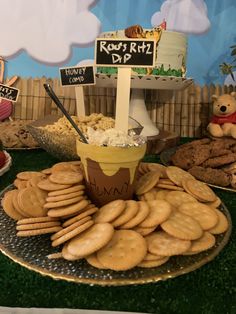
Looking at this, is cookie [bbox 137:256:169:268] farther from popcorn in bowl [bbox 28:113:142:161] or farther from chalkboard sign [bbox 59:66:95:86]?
chalkboard sign [bbox 59:66:95:86]

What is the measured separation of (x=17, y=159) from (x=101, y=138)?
707mm

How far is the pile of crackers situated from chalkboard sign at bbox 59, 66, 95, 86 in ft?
1.92

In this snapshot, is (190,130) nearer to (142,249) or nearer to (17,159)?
(17,159)

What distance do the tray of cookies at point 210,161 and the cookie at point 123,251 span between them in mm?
526

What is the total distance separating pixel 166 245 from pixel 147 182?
0.28m

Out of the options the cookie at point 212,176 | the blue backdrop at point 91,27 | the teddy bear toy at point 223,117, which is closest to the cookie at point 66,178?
the cookie at point 212,176

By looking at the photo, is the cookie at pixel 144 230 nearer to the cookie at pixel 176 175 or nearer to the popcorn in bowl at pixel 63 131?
the cookie at pixel 176 175

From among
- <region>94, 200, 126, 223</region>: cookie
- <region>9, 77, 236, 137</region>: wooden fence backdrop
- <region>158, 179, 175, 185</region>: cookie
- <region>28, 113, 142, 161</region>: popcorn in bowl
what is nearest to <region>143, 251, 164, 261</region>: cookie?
<region>94, 200, 126, 223</region>: cookie

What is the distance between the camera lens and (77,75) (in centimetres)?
134

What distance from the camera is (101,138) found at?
2.73 feet

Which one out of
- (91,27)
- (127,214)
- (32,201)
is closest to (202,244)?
(127,214)

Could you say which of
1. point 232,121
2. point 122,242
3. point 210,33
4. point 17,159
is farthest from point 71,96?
point 122,242

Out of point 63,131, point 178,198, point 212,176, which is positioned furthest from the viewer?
point 63,131

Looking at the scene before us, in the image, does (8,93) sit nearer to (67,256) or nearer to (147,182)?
(147,182)
